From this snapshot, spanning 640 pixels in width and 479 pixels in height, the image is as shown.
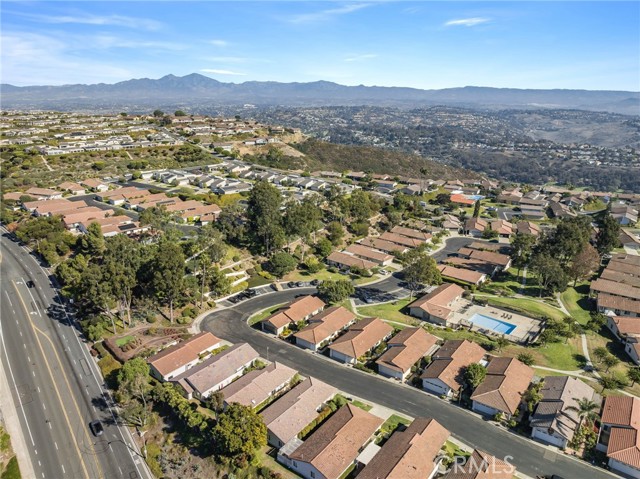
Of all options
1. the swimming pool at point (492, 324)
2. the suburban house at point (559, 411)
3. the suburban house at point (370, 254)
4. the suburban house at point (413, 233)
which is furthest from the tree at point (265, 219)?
the suburban house at point (559, 411)

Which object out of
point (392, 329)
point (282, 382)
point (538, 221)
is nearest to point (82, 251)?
point (282, 382)

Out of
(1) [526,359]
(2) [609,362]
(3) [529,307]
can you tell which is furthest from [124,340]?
(3) [529,307]

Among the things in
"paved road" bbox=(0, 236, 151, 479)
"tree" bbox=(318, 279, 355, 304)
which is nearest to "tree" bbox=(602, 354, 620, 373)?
"tree" bbox=(318, 279, 355, 304)

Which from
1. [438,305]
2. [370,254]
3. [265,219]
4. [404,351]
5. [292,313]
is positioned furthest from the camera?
[370,254]

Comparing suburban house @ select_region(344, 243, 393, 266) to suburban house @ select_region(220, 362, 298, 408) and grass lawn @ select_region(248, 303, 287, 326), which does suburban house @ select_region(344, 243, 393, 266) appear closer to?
grass lawn @ select_region(248, 303, 287, 326)

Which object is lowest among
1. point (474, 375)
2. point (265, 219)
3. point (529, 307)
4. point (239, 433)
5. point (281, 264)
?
point (529, 307)

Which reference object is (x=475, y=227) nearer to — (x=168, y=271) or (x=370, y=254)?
(x=370, y=254)

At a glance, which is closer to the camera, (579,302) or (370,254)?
(579,302)

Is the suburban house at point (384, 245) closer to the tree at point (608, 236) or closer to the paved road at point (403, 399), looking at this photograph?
the paved road at point (403, 399)
